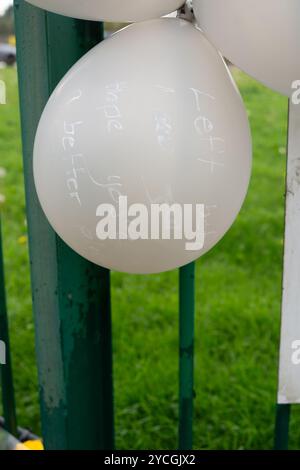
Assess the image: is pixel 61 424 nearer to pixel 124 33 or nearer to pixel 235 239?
pixel 124 33

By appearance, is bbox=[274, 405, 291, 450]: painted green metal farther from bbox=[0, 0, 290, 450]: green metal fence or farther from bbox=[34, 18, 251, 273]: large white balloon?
bbox=[34, 18, 251, 273]: large white balloon

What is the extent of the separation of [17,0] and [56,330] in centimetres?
51

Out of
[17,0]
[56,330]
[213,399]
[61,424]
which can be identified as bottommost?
[213,399]

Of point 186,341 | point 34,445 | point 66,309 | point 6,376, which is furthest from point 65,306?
point 34,445

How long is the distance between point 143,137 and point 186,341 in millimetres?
436

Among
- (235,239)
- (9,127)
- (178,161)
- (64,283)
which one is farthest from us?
(9,127)

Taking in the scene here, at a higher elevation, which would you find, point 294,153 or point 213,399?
point 294,153

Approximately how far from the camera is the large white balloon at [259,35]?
763 mm

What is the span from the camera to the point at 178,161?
79cm

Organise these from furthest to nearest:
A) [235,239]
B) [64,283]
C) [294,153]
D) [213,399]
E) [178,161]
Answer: [235,239] < [213,399] < [64,283] < [294,153] < [178,161]

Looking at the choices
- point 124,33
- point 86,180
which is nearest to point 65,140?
point 86,180

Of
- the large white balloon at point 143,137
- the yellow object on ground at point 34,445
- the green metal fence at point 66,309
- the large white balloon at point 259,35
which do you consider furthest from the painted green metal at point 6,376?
the large white balloon at point 259,35

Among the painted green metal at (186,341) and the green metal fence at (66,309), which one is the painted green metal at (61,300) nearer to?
the green metal fence at (66,309)

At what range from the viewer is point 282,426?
3.80 feet
